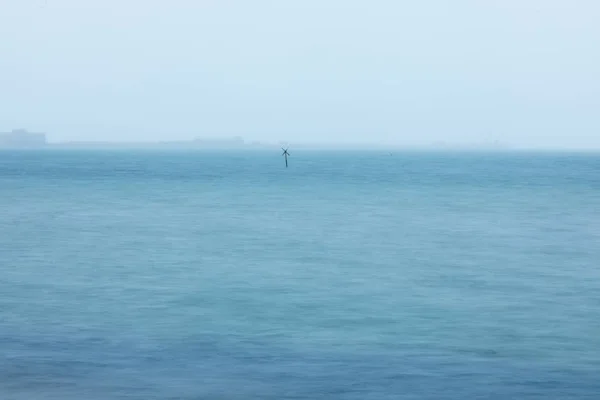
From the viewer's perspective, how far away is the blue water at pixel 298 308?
46.3 feet

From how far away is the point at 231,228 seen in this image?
1639 inches

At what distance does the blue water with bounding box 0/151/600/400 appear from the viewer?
1412cm

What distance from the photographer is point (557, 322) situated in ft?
63.8

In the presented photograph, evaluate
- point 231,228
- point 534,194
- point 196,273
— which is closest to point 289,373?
point 196,273

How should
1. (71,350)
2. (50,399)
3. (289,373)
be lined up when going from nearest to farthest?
(50,399), (289,373), (71,350)

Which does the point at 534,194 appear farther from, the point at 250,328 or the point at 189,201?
the point at 250,328

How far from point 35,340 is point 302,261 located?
46.4ft

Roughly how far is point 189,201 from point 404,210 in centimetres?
1628

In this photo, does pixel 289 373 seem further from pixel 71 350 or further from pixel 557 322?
pixel 557 322

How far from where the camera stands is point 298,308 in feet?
68.4

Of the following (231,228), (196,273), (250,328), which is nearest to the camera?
(250,328)

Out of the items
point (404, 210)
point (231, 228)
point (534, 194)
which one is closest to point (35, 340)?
point (231, 228)

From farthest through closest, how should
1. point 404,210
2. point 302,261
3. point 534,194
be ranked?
point 534,194
point 404,210
point 302,261

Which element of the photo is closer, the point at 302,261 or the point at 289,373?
the point at 289,373
